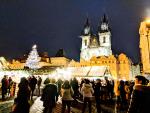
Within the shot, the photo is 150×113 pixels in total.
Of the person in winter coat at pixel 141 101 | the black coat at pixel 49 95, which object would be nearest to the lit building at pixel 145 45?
the person in winter coat at pixel 141 101

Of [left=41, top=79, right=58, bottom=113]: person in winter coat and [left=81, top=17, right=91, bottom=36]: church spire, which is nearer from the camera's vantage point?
[left=41, top=79, right=58, bottom=113]: person in winter coat

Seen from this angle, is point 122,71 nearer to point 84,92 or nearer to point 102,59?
point 102,59

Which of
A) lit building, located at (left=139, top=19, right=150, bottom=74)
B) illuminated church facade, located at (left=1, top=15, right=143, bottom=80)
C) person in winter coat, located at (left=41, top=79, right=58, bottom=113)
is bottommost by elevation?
person in winter coat, located at (left=41, top=79, right=58, bottom=113)


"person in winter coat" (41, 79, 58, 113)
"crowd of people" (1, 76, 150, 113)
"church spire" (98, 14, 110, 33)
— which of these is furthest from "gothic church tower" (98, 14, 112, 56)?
"person in winter coat" (41, 79, 58, 113)

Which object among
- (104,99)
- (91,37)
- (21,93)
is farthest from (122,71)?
(21,93)

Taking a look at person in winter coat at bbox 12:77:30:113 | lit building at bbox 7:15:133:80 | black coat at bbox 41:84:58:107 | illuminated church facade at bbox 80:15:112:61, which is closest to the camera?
person in winter coat at bbox 12:77:30:113

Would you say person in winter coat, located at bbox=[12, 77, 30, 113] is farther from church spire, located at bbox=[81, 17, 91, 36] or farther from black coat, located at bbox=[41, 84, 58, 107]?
church spire, located at bbox=[81, 17, 91, 36]

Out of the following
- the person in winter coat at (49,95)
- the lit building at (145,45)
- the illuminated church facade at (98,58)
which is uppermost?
the illuminated church facade at (98,58)

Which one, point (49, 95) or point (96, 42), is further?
point (96, 42)

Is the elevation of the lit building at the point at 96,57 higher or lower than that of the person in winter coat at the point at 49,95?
higher

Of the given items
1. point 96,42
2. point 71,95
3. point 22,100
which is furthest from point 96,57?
point 22,100

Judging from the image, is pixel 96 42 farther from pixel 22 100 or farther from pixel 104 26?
pixel 22 100

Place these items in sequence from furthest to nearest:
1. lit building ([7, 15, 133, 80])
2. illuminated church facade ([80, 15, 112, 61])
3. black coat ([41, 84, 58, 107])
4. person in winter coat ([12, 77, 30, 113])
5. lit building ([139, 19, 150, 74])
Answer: illuminated church facade ([80, 15, 112, 61]) < lit building ([7, 15, 133, 80]) < black coat ([41, 84, 58, 107]) < person in winter coat ([12, 77, 30, 113]) < lit building ([139, 19, 150, 74])

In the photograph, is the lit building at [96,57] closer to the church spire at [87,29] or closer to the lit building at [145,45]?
the church spire at [87,29]
